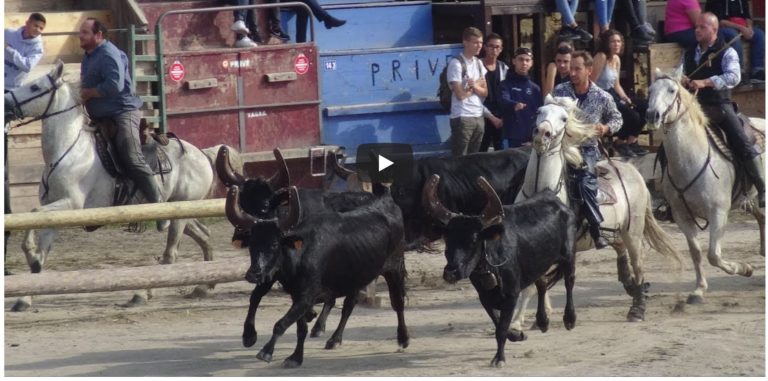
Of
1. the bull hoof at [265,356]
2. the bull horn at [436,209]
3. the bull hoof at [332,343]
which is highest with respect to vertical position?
the bull horn at [436,209]

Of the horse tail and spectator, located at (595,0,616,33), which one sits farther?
spectator, located at (595,0,616,33)

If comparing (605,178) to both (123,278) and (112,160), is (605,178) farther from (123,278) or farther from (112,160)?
(112,160)

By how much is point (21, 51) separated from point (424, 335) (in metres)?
6.12

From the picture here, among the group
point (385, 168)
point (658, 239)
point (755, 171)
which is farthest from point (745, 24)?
point (385, 168)

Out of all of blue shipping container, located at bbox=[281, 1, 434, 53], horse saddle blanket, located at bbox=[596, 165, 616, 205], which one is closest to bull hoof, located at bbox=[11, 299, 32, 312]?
horse saddle blanket, located at bbox=[596, 165, 616, 205]

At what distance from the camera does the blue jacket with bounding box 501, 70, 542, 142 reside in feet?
52.4

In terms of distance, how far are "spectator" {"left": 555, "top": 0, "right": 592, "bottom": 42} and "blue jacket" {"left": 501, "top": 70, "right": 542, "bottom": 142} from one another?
2288 millimetres

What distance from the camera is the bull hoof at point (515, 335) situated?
1074cm

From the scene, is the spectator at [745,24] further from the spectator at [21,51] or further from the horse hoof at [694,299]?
the spectator at [21,51]

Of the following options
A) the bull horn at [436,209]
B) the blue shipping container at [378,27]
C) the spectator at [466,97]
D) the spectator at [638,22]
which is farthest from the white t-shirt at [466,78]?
the bull horn at [436,209]

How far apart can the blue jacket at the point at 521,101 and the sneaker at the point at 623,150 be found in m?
0.88

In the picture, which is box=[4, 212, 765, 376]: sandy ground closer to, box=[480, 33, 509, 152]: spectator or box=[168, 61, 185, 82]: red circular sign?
box=[480, 33, 509, 152]: spectator

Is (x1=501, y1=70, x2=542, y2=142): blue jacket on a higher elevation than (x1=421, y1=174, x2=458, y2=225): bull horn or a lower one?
higher

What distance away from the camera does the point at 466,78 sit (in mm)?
16859
